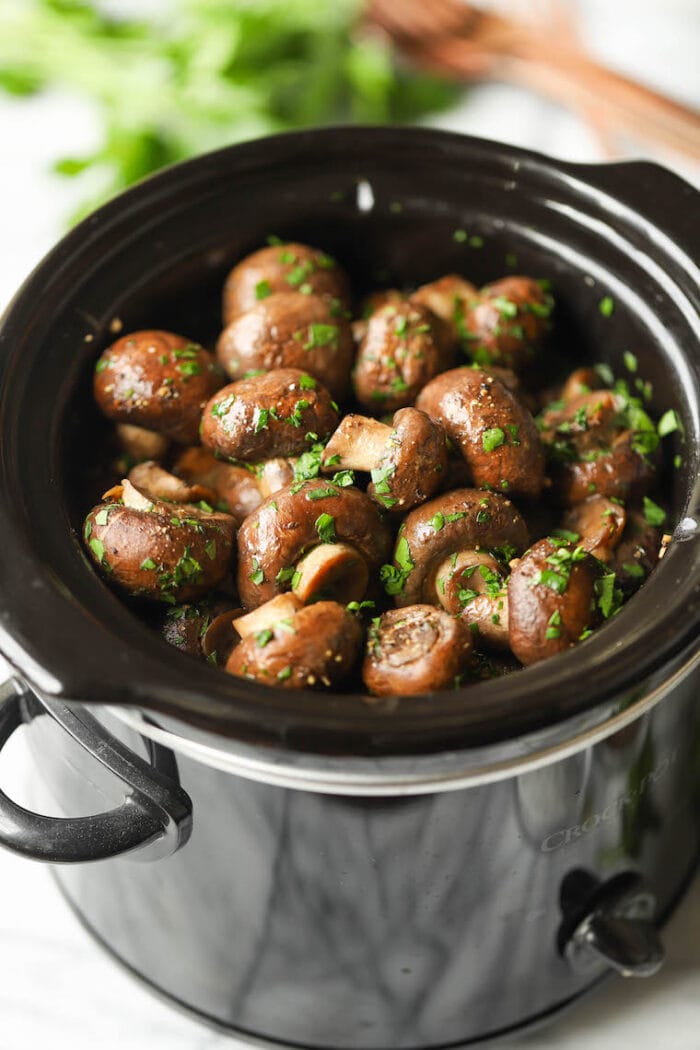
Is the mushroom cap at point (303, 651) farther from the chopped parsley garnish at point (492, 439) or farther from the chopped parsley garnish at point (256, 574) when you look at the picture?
the chopped parsley garnish at point (492, 439)

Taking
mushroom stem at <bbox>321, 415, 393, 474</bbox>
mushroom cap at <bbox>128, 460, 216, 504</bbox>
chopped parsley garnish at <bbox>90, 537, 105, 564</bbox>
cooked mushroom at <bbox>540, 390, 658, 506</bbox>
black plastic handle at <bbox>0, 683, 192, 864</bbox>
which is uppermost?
cooked mushroom at <bbox>540, 390, 658, 506</bbox>

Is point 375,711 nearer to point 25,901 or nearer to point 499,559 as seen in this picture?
point 499,559

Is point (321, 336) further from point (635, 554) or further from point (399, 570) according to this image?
point (635, 554)

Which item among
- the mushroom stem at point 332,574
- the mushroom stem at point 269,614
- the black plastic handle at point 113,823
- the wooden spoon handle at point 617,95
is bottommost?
the black plastic handle at point 113,823

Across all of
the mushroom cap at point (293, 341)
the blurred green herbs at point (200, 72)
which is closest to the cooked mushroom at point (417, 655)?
the mushroom cap at point (293, 341)

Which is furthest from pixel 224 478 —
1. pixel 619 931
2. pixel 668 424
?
pixel 619 931

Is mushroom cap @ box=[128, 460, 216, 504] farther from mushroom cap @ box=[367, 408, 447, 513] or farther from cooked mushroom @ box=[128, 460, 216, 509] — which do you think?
mushroom cap @ box=[367, 408, 447, 513]

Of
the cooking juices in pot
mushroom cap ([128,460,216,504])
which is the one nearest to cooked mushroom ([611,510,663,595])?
the cooking juices in pot
